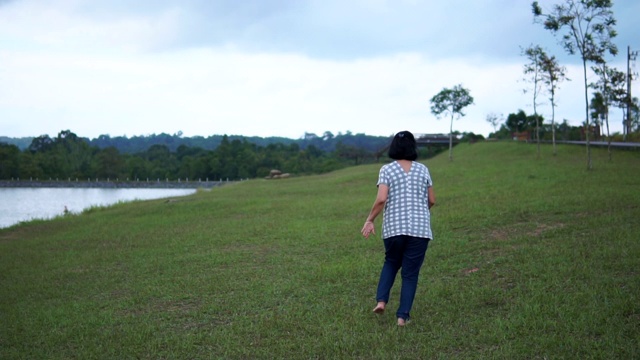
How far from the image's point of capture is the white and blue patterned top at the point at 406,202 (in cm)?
648

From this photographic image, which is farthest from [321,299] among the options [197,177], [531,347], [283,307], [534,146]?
[197,177]

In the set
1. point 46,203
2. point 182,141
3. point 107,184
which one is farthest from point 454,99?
point 182,141

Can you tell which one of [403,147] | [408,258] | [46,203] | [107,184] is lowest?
[46,203]

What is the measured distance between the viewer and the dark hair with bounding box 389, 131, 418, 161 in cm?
664

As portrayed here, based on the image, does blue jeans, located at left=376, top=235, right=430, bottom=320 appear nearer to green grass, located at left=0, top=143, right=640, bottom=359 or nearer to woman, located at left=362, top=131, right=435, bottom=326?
woman, located at left=362, top=131, right=435, bottom=326

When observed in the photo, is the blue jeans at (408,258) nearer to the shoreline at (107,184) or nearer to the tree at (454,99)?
the tree at (454,99)

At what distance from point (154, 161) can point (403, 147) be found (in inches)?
4303

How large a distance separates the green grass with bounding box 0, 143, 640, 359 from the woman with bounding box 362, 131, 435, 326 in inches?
22.3

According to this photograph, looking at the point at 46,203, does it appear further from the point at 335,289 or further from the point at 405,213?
the point at 405,213

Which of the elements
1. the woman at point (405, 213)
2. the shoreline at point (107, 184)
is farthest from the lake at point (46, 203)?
the woman at point (405, 213)

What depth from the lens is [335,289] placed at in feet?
28.2

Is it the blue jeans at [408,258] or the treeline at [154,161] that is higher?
the treeline at [154,161]

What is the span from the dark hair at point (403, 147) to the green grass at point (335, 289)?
1771 millimetres

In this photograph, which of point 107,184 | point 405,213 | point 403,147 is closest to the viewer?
point 405,213
